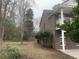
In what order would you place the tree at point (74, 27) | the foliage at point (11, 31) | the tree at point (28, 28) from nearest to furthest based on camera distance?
the tree at point (74, 27) → the foliage at point (11, 31) → the tree at point (28, 28)

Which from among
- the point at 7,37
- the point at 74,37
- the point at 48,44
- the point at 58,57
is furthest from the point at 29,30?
the point at 74,37

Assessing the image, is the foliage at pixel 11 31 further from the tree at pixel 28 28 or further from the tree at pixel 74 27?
the tree at pixel 74 27

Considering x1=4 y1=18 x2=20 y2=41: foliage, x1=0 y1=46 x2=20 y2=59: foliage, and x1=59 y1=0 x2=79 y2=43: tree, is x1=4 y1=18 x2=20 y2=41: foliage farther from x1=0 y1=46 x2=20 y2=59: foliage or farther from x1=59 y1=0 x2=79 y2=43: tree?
x1=59 y1=0 x2=79 y2=43: tree

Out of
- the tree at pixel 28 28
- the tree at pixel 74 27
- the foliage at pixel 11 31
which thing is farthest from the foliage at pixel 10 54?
the tree at pixel 28 28

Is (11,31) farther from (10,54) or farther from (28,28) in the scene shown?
(10,54)

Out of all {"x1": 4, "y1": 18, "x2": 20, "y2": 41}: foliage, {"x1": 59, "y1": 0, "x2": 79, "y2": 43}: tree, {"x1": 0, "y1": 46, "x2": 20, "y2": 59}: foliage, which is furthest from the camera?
{"x1": 4, "y1": 18, "x2": 20, "y2": 41}: foliage

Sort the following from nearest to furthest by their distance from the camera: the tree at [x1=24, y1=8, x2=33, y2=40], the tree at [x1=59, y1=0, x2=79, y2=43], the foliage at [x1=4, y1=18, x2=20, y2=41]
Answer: the tree at [x1=59, y1=0, x2=79, y2=43] → the foliage at [x1=4, y1=18, x2=20, y2=41] → the tree at [x1=24, y1=8, x2=33, y2=40]

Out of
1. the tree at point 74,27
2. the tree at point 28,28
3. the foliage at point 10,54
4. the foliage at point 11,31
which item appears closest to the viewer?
the tree at point 74,27

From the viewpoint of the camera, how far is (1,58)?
53.4 feet

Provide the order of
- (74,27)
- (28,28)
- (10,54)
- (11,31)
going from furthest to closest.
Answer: (28,28) → (11,31) → (10,54) → (74,27)

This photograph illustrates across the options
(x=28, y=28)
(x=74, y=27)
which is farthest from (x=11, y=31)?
(x=74, y=27)

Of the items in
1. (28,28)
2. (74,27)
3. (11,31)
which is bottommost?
(11,31)

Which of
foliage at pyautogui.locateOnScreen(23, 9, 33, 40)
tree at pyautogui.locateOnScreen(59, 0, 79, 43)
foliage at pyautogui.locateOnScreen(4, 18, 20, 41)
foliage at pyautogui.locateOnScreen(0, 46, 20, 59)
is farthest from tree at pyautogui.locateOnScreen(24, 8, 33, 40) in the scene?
tree at pyautogui.locateOnScreen(59, 0, 79, 43)

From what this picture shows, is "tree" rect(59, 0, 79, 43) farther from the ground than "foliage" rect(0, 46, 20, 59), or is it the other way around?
"tree" rect(59, 0, 79, 43)
